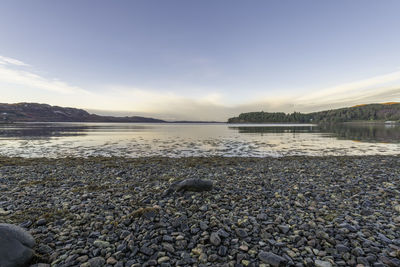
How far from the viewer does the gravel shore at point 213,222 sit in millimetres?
4812

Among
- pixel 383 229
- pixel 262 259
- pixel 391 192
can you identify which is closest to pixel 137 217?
pixel 262 259

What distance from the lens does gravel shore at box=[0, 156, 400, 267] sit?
4.81 metres

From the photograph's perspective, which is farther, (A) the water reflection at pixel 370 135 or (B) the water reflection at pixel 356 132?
(B) the water reflection at pixel 356 132

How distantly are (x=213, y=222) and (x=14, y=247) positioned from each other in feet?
17.2

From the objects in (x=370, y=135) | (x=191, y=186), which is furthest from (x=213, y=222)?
(x=370, y=135)

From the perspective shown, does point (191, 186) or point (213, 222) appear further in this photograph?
point (191, 186)

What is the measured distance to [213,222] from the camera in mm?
6332

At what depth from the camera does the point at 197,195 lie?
8.92 m

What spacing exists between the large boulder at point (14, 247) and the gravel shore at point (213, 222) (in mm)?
283

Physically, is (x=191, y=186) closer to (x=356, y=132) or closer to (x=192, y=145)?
(x=192, y=145)

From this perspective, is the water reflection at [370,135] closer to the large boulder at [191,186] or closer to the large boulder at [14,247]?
the large boulder at [191,186]

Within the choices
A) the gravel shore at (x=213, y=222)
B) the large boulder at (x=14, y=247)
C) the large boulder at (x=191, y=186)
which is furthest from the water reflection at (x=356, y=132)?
the large boulder at (x=14, y=247)

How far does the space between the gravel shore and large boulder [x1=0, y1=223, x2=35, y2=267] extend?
0.93 ft

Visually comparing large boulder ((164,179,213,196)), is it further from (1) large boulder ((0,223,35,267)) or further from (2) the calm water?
(2) the calm water
